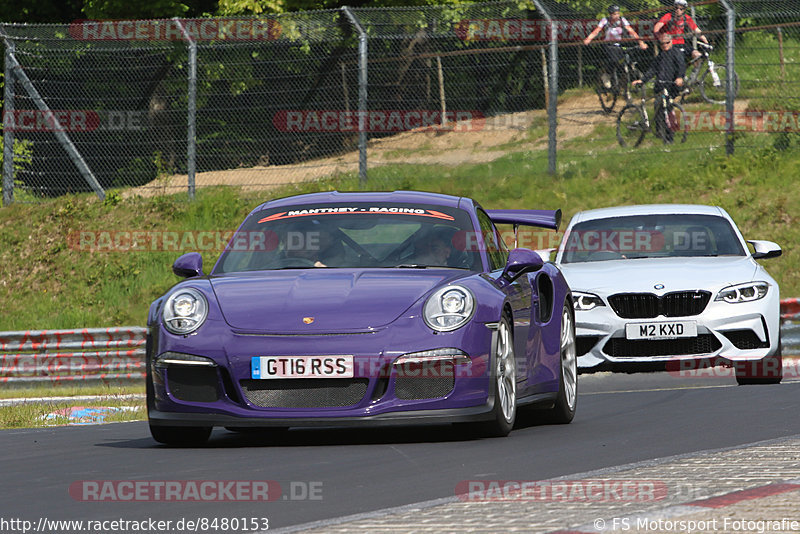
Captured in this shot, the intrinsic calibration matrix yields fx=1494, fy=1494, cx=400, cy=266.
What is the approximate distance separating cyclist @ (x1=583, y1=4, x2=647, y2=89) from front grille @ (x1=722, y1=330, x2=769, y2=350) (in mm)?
10321

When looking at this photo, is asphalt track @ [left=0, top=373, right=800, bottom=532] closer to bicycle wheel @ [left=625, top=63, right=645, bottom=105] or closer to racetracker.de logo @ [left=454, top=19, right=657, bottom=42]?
racetracker.de logo @ [left=454, top=19, right=657, bottom=42]

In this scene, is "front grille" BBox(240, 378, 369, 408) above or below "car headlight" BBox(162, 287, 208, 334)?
below

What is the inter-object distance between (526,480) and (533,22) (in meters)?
16.1

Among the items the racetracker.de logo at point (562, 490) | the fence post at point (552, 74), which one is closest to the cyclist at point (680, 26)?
the fence post at point (552, 74)

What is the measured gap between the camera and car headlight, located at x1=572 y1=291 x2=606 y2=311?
1240cm

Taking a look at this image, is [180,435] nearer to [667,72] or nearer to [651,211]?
[651,211]

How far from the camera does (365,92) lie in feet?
72.3

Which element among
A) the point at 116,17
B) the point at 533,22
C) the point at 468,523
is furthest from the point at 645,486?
the point at 116,17

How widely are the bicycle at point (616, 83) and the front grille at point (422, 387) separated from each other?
15.0m

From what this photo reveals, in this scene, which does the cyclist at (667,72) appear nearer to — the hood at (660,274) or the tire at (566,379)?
the hood at (660,274)

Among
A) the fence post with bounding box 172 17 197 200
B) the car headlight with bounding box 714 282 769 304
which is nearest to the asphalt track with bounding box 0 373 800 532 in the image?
the car headlight with bounding box 714 282 769 304

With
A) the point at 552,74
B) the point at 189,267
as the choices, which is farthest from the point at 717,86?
the point at 189,267

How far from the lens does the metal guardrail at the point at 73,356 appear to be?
1747 centimetres

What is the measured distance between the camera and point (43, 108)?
23734 mm
